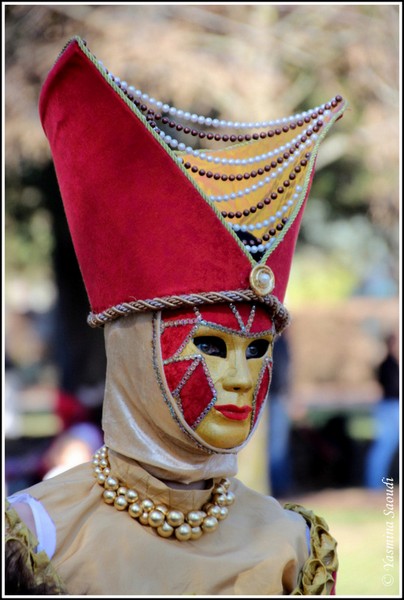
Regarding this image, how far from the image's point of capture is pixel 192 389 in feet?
9.05

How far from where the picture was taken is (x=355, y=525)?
804cm

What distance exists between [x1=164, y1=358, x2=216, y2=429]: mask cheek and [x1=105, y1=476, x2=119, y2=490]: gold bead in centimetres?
33

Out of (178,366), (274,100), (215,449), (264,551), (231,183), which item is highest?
(274,100)

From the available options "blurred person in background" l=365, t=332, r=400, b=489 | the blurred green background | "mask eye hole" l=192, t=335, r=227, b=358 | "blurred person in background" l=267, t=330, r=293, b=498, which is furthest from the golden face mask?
"blurred person in background" l=365, t=332, r=400, b=489

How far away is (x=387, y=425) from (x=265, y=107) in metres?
3.84

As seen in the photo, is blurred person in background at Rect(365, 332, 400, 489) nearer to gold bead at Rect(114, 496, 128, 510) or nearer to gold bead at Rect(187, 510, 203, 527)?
gold bead at Rect(187, 510, 203, 527)

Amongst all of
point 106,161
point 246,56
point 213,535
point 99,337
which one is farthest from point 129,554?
point 99,337

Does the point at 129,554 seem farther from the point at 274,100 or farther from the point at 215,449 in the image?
the point at 274,100

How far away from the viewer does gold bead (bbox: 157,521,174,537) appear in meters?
2.86

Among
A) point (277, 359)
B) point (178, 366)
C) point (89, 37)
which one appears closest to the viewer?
point (178, 366)

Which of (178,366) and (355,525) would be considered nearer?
(178,366)

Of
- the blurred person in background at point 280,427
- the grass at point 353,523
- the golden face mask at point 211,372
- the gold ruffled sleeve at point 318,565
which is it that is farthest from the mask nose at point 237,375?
the blurred person in background at point 280,427

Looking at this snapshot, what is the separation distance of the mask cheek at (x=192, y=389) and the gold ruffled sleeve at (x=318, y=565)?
2.09 ft

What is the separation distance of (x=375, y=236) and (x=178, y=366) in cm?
943
